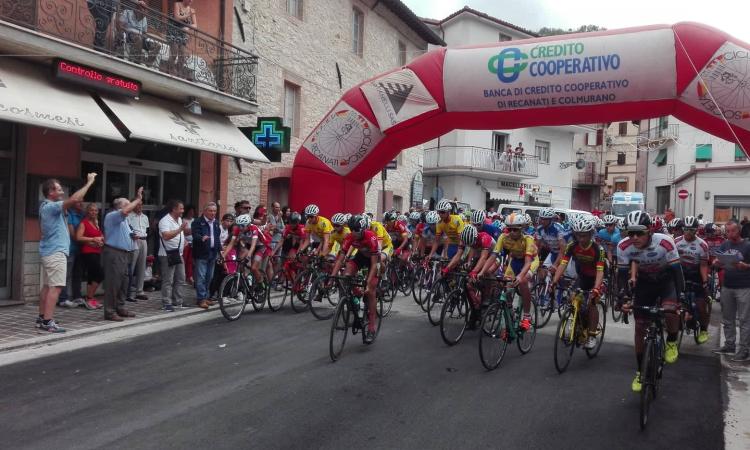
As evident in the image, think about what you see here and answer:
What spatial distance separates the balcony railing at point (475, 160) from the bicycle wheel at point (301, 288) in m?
24.5

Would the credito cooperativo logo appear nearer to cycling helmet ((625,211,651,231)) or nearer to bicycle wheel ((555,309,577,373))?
cycling helmet ((625,211,651,231))

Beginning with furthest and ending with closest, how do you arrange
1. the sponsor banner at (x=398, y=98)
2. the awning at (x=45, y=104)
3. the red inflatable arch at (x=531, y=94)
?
1. the sponsor banner at (x=398, y=98)
2. the red inflatable arch at (x=531, y=94)
3. the awning at (x=45, y=104)

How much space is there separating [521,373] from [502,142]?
3083 centimetres

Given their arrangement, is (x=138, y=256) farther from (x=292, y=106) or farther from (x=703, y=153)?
(x=703, y=153)

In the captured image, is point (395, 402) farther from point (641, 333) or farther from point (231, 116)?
point (231, 116)

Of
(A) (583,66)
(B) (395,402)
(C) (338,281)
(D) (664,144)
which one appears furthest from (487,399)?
(D) (664,144)

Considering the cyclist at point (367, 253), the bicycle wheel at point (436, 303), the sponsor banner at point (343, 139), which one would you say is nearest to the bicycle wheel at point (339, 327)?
the cyclist at point (367, 253)

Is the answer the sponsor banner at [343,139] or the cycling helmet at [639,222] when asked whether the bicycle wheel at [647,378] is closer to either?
the cycling helmet at [639,222]

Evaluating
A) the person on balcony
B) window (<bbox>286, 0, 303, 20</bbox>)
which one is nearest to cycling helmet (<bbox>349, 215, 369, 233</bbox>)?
Answer: the person on balcony

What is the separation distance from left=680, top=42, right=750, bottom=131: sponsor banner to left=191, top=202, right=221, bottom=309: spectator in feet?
27.3

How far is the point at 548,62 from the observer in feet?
35.0

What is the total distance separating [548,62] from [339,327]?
642 centimetres

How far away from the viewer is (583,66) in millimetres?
10461

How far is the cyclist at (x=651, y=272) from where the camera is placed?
5.98 meters
